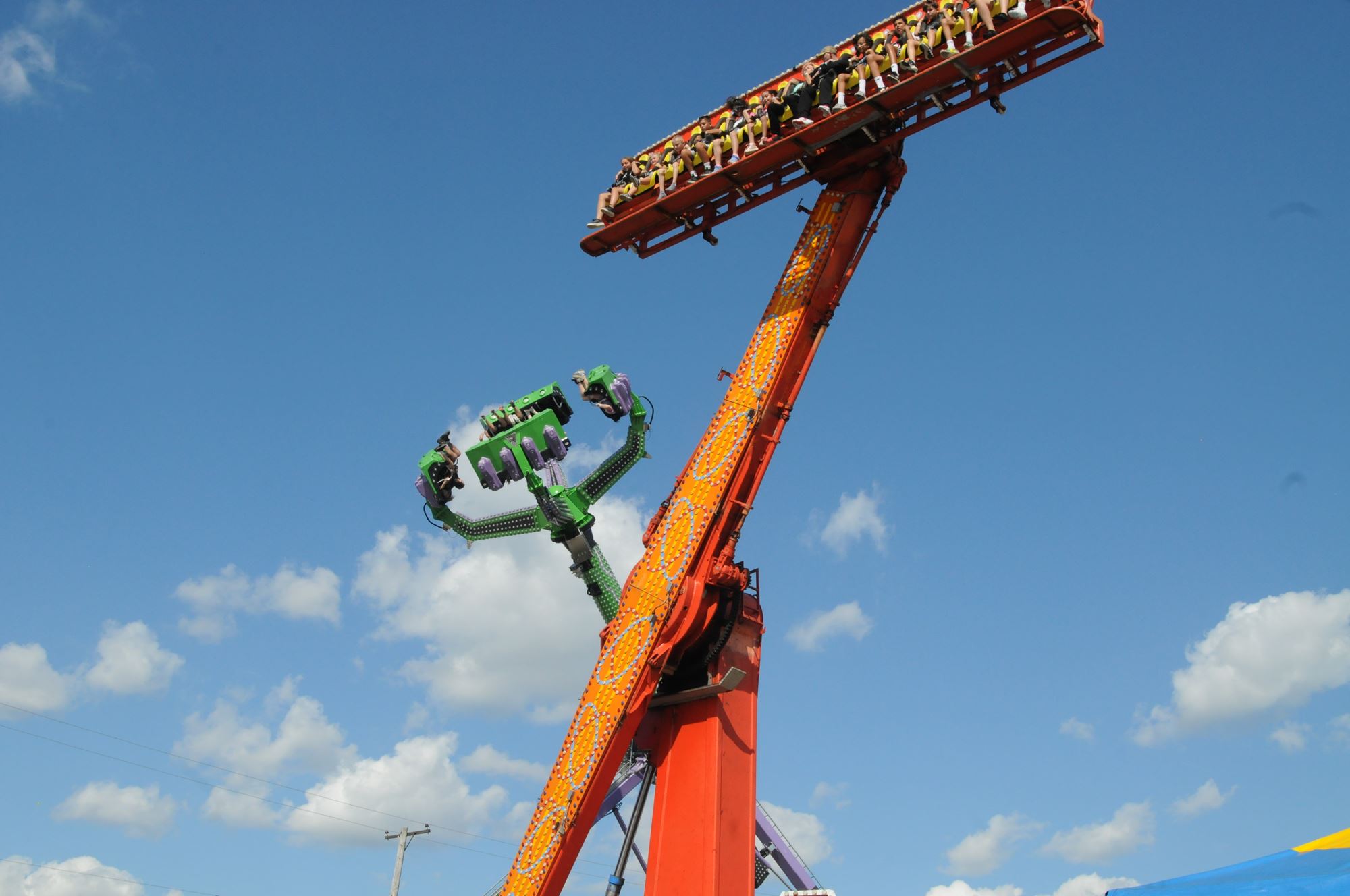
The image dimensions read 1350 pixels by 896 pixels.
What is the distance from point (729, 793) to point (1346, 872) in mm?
13188

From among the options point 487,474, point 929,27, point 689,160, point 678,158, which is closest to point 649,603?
point 487,474

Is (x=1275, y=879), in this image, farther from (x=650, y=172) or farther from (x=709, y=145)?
(x=650, y=172)

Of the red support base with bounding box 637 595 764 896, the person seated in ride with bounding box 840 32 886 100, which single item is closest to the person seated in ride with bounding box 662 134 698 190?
the person seated in ride with bounding box 840 32 886 100

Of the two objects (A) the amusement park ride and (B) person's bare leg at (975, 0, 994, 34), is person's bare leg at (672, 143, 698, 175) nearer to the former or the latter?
(A) the amusement park ride

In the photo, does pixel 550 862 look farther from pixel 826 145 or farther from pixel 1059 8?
pixel 1059 8

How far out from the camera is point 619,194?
2872cm

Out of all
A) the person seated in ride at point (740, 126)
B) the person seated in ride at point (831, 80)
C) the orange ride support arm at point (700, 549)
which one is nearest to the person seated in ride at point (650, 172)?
the person seated in ride at point (740, 126)

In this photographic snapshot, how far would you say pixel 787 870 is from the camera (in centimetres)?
3027

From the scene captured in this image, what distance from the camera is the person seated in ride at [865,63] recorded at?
79.8 ft

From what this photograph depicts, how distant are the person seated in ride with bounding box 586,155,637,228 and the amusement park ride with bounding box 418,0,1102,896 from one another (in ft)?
5.95

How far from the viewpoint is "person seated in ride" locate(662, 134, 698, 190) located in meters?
27.3

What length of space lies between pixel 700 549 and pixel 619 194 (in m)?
9.11

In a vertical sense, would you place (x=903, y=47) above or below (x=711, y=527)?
above

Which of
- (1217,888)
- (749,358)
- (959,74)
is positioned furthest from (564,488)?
(1217,888)
